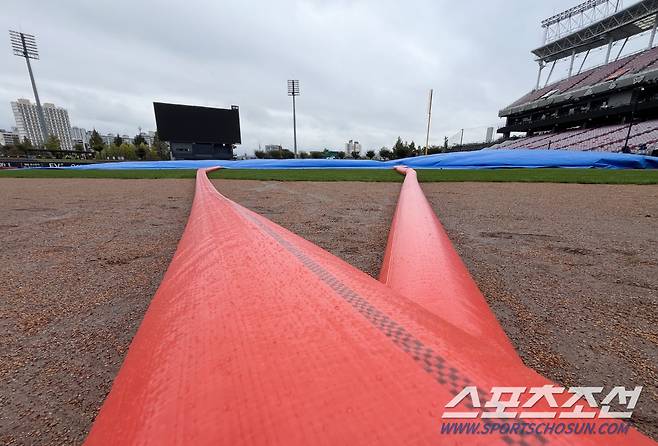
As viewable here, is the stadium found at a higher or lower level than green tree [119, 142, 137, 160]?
lower

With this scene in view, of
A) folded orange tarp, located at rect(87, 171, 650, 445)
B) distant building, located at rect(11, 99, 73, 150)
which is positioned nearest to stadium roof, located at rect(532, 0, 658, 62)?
folded orange tarp, located at rect(87, 171, 650, 445)

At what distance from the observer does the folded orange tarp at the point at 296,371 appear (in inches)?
12.6

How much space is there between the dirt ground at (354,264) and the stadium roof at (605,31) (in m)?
35.5

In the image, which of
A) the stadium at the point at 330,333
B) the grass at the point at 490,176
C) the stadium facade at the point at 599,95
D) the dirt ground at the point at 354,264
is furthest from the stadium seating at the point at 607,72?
the stadium at the point at 330,333

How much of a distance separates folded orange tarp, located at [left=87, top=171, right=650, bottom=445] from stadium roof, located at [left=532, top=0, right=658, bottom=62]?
126 feet

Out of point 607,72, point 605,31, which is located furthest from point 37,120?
point 607,72

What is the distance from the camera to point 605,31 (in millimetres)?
26031

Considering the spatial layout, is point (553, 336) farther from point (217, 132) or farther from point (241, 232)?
point (217, 132)

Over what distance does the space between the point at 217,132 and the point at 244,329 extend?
32.0 metres

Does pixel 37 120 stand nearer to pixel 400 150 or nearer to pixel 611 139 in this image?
pixel 400 150

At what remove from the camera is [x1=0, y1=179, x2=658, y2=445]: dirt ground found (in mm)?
748

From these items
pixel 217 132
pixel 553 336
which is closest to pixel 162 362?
pixel 553 336

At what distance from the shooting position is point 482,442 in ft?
1.00

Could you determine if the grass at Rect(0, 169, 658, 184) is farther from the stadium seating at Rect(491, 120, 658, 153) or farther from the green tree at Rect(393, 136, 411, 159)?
the green tree at Rect(393, 136, 411, 159)
